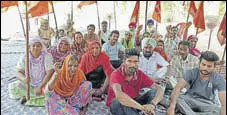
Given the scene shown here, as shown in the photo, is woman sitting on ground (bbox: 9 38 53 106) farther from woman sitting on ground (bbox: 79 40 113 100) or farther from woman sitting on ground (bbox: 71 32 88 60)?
woman sitting on ground (bbox: 71 32 88 60)

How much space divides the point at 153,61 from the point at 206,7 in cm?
911

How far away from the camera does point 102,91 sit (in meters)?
3.19

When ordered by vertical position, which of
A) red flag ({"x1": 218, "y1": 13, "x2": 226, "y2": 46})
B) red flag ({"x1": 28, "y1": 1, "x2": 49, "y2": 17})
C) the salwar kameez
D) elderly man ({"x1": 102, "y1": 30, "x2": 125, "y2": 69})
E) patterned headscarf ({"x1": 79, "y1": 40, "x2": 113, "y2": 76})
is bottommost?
the salwar kameez

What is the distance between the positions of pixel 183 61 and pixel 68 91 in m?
1.58

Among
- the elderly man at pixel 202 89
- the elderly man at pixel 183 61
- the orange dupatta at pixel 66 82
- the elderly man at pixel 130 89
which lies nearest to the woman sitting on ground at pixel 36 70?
the orange dupatta at pixel 66 82

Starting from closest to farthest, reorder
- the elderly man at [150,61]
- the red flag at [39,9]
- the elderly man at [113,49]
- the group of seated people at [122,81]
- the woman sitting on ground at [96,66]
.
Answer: the group of seated people at [122,81] → the woman sitting on ground at [96,66] → the elderly man at [150,61] → the red flag at [39,9] → the elderly man at [113,49]

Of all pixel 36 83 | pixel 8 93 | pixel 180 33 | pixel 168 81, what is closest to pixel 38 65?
pixel 36 83

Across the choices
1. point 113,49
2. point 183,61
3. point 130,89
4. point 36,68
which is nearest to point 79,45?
point 113,49

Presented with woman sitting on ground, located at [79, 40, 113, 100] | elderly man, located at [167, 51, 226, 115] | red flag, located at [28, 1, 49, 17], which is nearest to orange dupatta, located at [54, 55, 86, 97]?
woman sitting on ground, located at [79, 40, 113, 100]

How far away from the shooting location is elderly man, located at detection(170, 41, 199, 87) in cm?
341

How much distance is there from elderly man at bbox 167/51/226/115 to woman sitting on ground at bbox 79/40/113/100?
A: 0.89m

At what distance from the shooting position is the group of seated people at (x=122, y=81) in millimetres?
2408

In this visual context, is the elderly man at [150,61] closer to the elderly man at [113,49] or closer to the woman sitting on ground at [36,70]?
the elderly man at [113,49]

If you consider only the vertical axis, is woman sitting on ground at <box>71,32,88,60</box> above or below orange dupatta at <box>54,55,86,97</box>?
above
